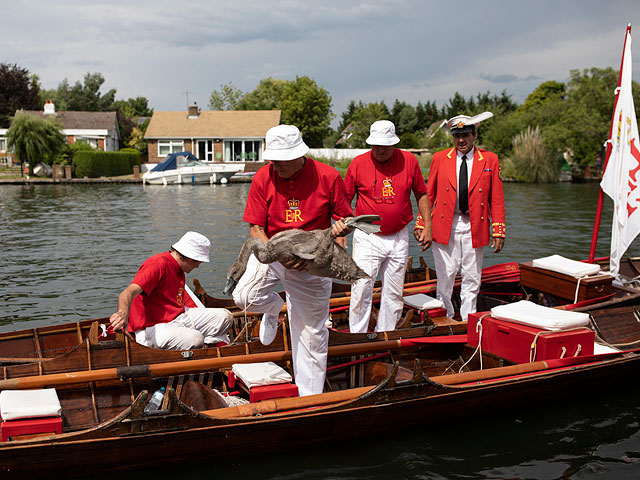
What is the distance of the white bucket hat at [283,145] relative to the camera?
158 inches

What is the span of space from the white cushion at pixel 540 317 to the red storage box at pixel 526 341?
5cm

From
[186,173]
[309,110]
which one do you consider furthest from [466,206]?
[309,110]

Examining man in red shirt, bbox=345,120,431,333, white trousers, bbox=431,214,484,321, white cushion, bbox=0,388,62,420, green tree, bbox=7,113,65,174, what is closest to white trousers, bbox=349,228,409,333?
man in red shirt, bbox=345,120,431,333

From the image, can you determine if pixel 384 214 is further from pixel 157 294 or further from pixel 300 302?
pixel 157 294

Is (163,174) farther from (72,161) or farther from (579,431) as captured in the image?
(579,431)

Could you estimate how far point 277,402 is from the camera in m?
4.38

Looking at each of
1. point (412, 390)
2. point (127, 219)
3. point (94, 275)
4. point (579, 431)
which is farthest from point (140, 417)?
point (127, 219)

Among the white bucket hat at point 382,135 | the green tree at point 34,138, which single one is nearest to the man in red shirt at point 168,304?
the white bucket hat at point 382,135

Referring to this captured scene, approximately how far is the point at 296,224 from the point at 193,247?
1375 mm

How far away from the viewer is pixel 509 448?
16.7 feet

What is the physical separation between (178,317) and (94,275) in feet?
22.9

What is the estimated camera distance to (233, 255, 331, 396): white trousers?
422 cm

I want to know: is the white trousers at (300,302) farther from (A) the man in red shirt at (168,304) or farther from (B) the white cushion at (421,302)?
(B) the white cushion at (421,302)

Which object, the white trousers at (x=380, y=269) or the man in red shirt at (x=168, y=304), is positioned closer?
the man in red shirt at (x=168, y=304)
